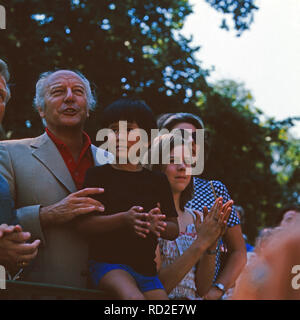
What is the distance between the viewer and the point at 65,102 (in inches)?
125

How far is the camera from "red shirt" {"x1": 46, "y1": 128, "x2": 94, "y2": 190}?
120 inches

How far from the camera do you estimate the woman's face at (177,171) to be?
11.0 ft

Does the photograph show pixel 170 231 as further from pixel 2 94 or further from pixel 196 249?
pixel 2 94

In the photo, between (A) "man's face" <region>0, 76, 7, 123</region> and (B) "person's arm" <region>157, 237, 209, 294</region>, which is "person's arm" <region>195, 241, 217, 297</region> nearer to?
(B) "person's arm" <region>157, 237, 209, 294</region>

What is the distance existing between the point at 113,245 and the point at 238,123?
1145 centimetres

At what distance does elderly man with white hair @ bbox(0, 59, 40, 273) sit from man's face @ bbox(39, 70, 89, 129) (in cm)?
61

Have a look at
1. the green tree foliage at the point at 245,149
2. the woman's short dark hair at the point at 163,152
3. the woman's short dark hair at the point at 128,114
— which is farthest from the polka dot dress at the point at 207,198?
the green tree foliage at the point at 245,149

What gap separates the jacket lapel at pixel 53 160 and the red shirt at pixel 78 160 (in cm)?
4

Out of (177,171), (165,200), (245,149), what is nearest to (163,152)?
(177,171)

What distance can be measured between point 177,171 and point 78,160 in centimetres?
66

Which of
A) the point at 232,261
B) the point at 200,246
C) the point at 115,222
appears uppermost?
the point at 115,222

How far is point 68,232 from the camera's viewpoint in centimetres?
283

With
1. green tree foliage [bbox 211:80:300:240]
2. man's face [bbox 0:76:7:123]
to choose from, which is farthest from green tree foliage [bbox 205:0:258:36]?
man's face [bbox 0:76:7:123]

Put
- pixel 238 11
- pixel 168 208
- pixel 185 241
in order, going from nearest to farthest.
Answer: pixel 168 208 < pixel 185 241 < pixel 238 11
